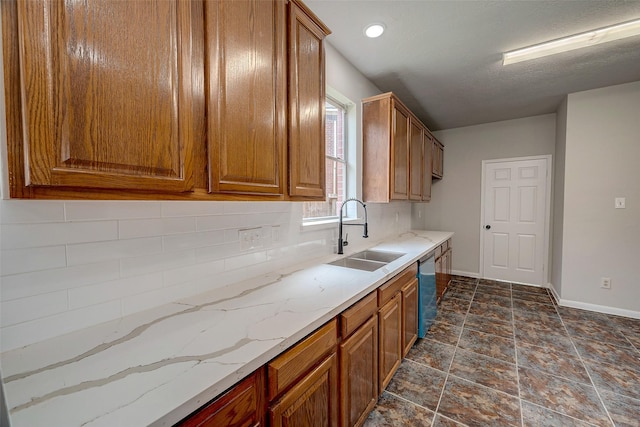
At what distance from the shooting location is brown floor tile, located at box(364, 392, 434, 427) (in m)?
1.58

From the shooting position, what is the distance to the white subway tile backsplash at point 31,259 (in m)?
0.77

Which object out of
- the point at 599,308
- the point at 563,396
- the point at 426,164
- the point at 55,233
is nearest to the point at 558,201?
the point at 599,308

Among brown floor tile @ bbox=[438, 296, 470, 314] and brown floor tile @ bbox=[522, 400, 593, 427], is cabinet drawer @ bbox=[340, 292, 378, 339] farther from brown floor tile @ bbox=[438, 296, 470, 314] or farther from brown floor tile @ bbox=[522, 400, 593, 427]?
brown floor tile @ bbox=[438, 296, 470, 314]

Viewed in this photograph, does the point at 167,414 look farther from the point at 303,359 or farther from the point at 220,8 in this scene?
the point at 220,8

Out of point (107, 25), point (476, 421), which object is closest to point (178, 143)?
point (107, 25)

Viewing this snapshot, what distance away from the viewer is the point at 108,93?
2.33 ft

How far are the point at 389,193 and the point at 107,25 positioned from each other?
2230 millimetres

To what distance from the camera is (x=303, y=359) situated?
3.22 ft

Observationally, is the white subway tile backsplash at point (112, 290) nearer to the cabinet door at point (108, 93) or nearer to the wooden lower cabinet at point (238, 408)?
the cabinet door at point (108, 93)

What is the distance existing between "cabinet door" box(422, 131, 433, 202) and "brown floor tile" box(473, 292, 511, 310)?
1.53 m

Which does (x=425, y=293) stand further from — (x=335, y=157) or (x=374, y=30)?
(x=374, y=30)

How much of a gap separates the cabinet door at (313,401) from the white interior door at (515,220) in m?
4.24

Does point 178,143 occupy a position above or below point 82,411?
above

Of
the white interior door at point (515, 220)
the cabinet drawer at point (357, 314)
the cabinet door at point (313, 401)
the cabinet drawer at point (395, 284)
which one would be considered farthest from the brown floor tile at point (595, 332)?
the cabinet door at point (313, 401)
